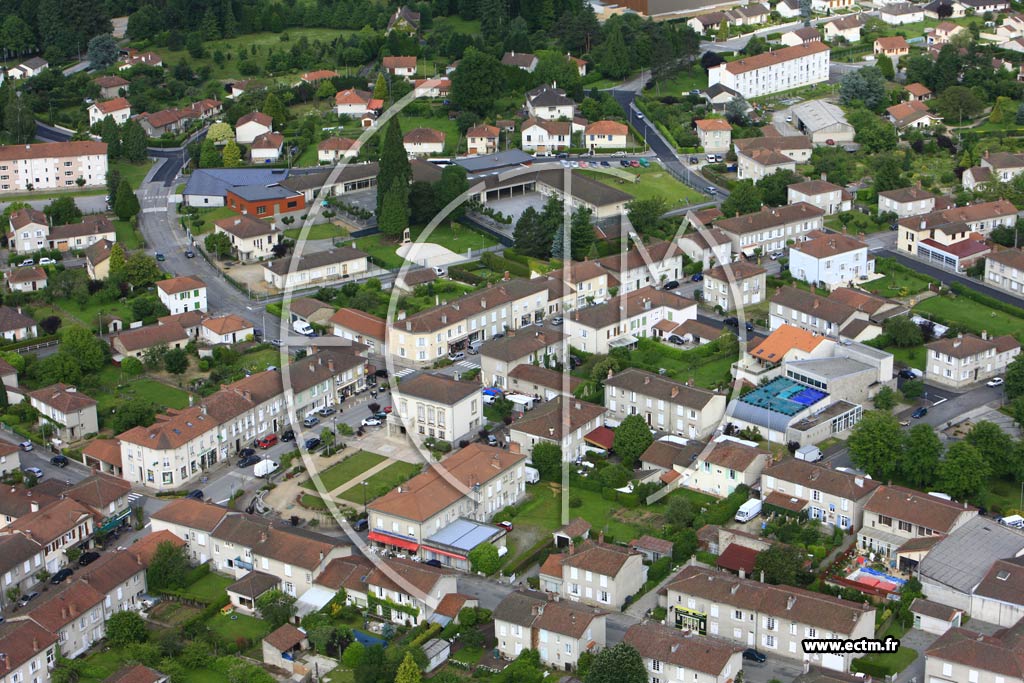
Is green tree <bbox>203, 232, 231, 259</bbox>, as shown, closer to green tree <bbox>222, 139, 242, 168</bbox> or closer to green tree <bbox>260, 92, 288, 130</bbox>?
green tree <bbox>222, 139, 242, 168</bbox>

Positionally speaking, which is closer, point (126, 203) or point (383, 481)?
point (383, 481)

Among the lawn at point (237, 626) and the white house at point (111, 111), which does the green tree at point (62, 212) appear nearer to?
the white house at point (111, 111)

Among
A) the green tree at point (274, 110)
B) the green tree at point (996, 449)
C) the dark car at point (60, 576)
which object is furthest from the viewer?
the green tree at point (274, 110)

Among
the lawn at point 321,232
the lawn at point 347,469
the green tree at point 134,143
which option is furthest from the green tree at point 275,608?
the green tree at point 134,143

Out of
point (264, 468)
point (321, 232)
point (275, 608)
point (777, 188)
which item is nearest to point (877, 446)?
point (275, 608)

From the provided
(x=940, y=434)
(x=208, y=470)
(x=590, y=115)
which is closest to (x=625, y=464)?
(x=940, y=434)

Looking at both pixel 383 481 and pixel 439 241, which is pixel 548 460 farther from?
pixel 439 241
